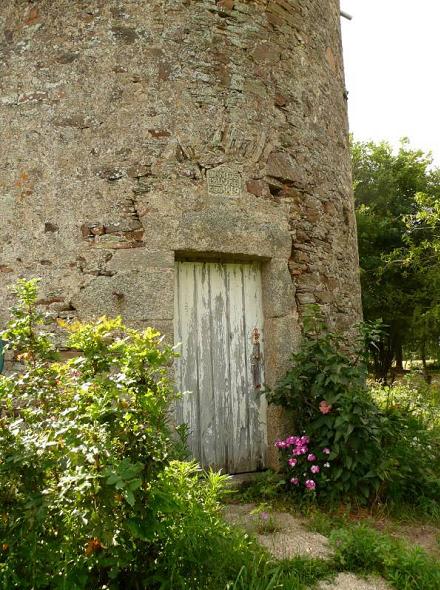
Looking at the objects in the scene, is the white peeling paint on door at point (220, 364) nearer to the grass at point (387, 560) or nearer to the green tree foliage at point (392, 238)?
the grass at point (387, 560)

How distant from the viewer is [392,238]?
1568 centimetres

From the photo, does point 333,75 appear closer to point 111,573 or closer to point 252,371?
point 252,371

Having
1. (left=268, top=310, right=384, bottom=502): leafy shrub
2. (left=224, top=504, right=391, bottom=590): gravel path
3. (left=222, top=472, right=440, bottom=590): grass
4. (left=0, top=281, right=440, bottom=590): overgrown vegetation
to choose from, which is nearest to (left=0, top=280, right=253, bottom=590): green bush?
(left=0, top=281, right=440, bottom=590): overgrown vegetation

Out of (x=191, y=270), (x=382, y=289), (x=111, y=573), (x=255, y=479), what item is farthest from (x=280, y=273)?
(x=382, y=289)

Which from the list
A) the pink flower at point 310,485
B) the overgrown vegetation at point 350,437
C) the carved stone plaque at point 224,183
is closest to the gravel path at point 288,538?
the pink flower at point 310,485

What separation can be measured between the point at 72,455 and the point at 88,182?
244 cm

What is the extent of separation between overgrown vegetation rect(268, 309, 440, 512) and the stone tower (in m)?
0.31

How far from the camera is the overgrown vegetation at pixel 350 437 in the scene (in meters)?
3.62

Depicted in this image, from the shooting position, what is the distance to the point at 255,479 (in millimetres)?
4074

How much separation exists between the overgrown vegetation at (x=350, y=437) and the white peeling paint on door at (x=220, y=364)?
1.09ft

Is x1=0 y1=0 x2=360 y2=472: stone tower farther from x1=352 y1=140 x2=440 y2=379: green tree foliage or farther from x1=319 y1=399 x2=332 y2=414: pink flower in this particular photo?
x1=352 y1=140 x2=440 y2=379: green tree foliage

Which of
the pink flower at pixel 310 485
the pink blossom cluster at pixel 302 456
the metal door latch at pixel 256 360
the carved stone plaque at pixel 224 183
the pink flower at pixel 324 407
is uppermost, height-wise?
the carved stone plaque at pixel 224 183

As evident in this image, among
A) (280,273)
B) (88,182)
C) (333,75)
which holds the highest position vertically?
(333,75)

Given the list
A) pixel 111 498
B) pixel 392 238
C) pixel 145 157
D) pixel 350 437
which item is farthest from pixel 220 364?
pixel 392 238
